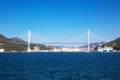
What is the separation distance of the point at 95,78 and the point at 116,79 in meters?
2.41

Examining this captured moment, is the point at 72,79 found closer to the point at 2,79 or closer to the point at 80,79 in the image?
the point at 80,79

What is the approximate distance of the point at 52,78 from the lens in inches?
1499

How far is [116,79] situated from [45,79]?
7.50m

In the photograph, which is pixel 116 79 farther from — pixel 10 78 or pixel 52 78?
pixel 10 78

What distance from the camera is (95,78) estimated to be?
37500 millimetres

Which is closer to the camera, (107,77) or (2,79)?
(2,79)

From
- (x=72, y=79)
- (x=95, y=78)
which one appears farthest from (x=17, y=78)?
(x=95, y=78)

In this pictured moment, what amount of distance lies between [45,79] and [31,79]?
149 centimetres

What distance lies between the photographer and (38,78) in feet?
124

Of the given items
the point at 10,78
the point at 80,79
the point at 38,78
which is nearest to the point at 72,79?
the point at 80,79

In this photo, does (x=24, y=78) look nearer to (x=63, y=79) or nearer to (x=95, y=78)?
(x=63, y=79)

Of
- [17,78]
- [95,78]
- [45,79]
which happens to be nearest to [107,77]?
[95,78]

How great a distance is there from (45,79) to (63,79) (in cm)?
198

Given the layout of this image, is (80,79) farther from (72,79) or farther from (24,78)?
(24,78)
